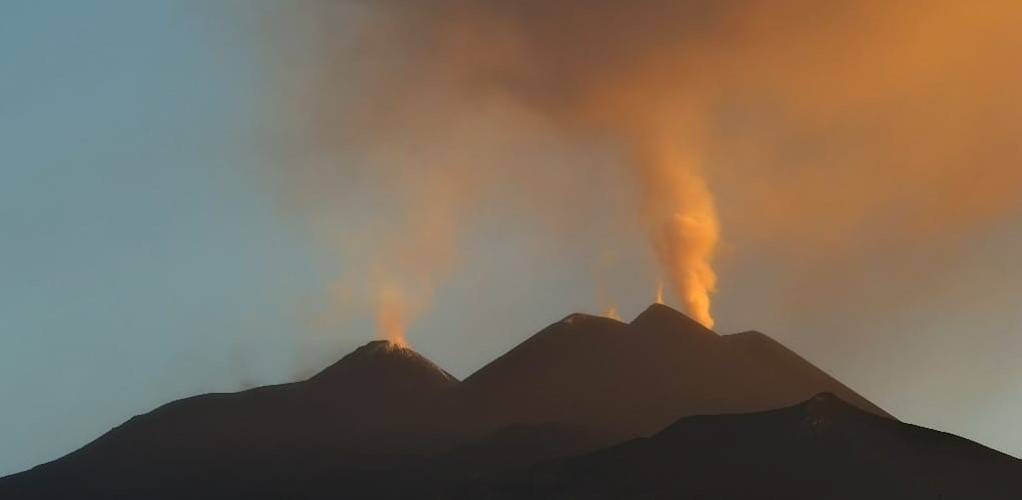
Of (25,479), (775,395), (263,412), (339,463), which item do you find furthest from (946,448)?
(25,479)

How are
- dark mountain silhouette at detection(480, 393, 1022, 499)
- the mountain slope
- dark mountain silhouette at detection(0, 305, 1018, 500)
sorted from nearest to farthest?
dark mountain silhouette at detection(480, 393, 1022, 499)
dark mountain silhouette at detection(0, 305, 1018, 500)
the mountain slope

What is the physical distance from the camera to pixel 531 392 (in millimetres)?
199750

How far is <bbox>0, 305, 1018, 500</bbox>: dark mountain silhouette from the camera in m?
161

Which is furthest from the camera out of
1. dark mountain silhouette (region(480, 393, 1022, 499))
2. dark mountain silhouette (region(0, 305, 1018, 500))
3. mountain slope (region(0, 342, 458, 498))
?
mountain slope (region(0, 342, 458, 498))

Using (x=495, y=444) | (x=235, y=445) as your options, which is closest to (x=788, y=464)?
(x=495, y=444)

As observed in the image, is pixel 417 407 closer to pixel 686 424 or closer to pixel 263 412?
pixel 263 412

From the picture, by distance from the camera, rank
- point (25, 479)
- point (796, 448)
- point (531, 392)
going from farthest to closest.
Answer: point (531, 392) < point (25, 479) < point (796, 448)

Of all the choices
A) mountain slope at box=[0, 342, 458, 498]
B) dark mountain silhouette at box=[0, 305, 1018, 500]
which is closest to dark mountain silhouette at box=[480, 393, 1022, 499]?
dark mountain silhouette at box=[0, 305, 1018, 500]

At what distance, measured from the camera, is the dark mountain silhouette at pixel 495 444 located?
528 feet

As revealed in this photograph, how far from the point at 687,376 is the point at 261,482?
171ft

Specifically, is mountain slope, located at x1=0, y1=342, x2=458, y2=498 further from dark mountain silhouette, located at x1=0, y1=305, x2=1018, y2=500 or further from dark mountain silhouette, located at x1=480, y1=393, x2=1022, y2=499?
dark mountain silhouette, located at x1=480, y1=393, x2=1022, y2=499

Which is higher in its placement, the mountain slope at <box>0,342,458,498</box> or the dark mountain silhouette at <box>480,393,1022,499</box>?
the mountain slope at <box>0,342,458,498</box>

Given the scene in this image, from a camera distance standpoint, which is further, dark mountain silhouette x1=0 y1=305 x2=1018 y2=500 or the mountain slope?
the mountain slope

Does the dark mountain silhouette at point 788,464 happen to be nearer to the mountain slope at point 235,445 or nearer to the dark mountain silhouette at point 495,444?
the dark mountain silhouette at point 495,444
